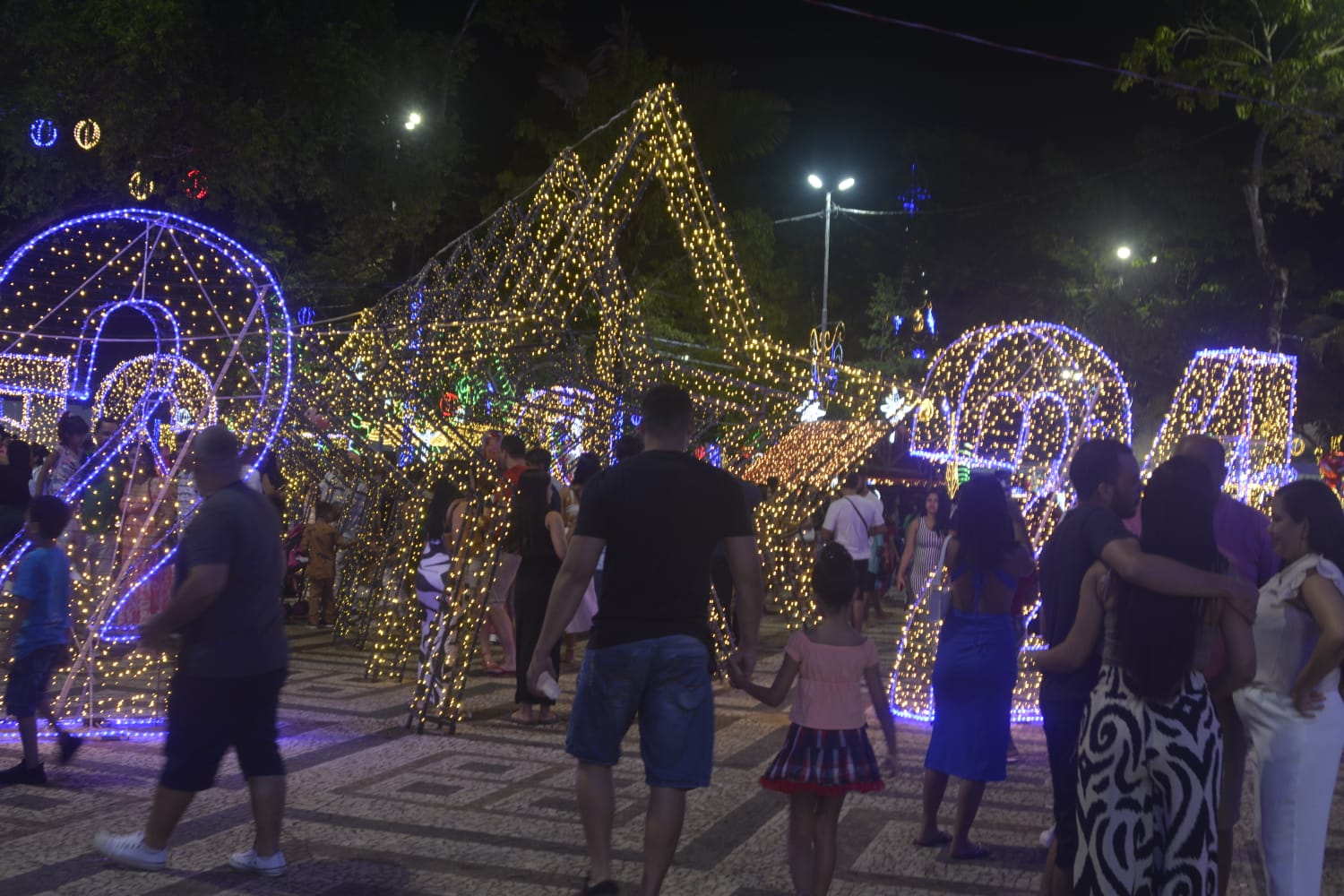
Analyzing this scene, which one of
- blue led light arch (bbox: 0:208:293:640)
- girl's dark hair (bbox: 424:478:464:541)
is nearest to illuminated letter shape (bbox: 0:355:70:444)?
blue led light arch (bbox: 0:208:293:640)

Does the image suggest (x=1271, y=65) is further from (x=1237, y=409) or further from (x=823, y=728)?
(x=823, y=728)

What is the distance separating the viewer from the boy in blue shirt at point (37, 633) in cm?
652

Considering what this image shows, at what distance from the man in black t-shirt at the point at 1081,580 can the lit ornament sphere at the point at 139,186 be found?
13182 mm

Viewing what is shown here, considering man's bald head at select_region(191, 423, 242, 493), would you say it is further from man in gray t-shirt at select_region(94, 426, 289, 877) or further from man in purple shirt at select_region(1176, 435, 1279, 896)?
man in purple shirt at select_region(1176, 435, 1279, 896)

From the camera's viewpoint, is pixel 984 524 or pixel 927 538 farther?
pixel 927 538

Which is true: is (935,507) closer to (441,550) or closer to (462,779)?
(441,550)

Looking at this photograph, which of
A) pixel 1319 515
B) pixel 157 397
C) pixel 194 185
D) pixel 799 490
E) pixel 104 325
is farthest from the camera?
pixel 194 185

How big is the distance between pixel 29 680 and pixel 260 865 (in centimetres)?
215

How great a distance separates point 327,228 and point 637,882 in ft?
52.3

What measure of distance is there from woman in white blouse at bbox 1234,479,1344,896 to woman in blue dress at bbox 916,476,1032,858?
1.30 m

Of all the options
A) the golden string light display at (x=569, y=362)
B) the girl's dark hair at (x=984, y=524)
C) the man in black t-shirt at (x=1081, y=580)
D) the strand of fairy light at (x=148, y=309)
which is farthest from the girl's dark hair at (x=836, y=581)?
the golden string light display at (x=569, y=362)

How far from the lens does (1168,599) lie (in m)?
4.05

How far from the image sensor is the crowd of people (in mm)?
4051

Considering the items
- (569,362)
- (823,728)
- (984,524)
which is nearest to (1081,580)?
(823,728)
